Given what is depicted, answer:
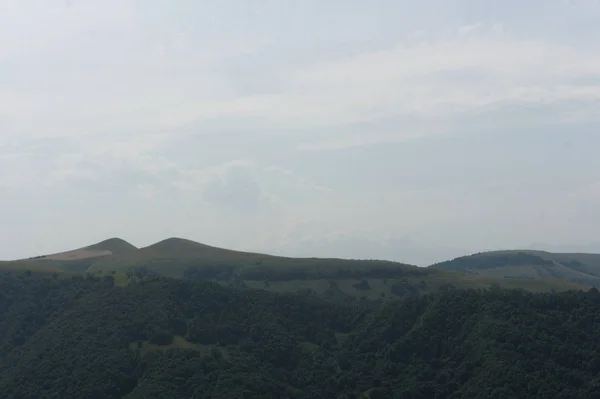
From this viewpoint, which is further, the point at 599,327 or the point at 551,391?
the point at 599,327

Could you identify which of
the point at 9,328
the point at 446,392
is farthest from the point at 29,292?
the point at 446,392

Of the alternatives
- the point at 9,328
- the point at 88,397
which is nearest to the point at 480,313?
the point at 88,397

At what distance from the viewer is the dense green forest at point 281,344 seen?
400 feet

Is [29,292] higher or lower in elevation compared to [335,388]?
higher

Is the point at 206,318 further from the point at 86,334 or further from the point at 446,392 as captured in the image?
the point at 446,392

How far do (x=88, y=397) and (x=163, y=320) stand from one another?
107ft

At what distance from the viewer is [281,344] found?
151 m

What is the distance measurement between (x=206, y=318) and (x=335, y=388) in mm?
42602

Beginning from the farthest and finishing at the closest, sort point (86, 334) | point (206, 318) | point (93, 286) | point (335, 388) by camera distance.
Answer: point (93, 286)
point (206, 318)
point (86, 334)
point (335, 388)

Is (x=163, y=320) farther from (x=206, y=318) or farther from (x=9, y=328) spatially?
(x=9, y=328)

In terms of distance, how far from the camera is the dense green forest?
122 m

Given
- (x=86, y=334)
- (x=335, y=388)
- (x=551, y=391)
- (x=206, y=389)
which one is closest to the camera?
(x=551, y=391)

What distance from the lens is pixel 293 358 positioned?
484 feet

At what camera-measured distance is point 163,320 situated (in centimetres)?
15250
